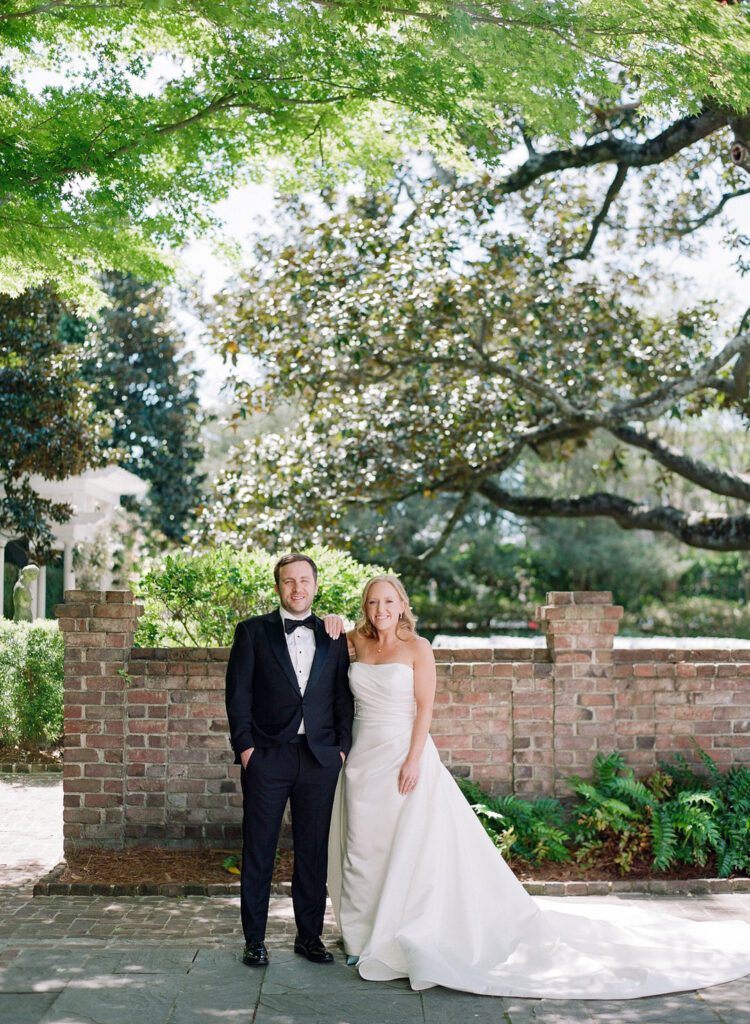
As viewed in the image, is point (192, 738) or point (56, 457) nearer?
point (192, 738)

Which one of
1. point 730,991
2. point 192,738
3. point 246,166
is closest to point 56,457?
point 246,166

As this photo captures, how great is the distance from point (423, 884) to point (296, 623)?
150cm

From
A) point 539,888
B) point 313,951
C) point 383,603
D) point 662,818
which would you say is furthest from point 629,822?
point 383,603

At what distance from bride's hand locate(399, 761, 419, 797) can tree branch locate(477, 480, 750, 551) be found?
28.9ft

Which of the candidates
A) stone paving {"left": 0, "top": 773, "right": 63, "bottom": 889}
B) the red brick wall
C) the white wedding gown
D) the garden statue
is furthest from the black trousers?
the garden statue

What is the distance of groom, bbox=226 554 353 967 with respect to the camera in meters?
5.79

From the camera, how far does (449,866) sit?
19.4 feet

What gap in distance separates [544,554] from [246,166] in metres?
24.1

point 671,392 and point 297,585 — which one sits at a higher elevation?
point 671,392

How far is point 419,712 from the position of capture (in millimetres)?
6031

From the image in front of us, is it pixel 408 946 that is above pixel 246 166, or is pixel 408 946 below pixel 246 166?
below

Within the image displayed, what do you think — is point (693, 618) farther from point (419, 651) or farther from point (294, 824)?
point (294, 824)

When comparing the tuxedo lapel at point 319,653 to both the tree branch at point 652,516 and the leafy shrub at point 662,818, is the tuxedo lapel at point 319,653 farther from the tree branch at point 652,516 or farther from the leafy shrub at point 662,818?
the tree branch at point 652,516

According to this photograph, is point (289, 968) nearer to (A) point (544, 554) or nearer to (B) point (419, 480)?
(B) point (419, 480)
